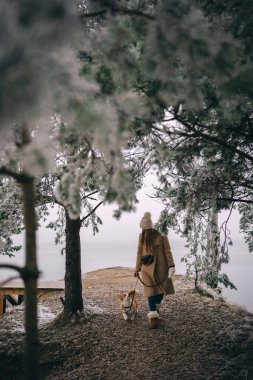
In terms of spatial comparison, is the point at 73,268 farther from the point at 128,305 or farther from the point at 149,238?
the point at 149,238

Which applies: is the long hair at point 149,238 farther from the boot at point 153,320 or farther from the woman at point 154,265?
the boot at point 153,320

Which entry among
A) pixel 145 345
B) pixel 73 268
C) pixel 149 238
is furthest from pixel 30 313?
pixel 73 268

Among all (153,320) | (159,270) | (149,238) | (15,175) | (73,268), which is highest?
(15,175)

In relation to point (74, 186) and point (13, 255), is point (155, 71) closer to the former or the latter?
point (74, 186)

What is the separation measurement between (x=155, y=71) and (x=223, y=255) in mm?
5053

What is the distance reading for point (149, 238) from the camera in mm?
7441

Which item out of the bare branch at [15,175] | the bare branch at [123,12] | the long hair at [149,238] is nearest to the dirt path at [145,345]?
the long hair at [149,238]

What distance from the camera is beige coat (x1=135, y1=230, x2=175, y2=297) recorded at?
23.3ft

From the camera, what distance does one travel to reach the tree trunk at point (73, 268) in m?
7.84

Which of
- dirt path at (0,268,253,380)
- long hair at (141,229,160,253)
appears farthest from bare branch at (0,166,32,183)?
long hair at (141,229,160,253)

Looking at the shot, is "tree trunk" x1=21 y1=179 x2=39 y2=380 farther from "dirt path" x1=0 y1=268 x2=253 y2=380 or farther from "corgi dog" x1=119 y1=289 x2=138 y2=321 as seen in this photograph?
"corgi dog" x1=119 y1=289 x2=138 y2=321

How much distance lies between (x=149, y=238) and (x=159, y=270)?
0.66 meters

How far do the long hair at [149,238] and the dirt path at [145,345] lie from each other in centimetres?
149

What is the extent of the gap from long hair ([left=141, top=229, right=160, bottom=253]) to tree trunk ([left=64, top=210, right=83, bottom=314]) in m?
1.43
